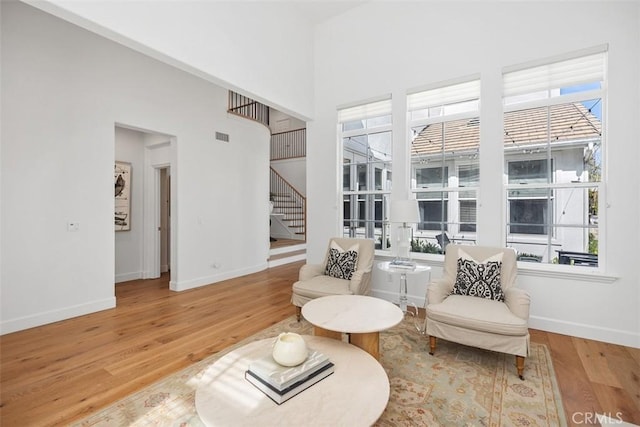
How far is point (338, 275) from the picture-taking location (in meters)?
3.51

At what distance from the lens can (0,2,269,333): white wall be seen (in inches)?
122

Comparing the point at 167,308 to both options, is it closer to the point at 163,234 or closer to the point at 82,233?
the point at 82,233

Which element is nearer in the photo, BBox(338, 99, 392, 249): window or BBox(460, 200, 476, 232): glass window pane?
BBox(460, 200, 476, 232): glass window pane

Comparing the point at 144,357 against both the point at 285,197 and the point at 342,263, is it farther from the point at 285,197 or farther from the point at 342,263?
the point at 285,197

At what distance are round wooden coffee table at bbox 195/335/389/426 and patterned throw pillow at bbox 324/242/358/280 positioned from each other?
1.75m

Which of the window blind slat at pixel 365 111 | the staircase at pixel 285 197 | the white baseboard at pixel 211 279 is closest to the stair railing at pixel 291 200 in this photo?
the staircase at pixel 285 197

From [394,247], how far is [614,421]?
2.50 meters

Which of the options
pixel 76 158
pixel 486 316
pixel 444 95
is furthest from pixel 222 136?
pixel 486 316

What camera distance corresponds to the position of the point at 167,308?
12.6ft

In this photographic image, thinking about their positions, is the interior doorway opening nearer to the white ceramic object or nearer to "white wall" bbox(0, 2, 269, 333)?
"white wall" bbox(0, 2, 269, 333)

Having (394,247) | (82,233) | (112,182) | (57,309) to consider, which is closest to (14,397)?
(57,309)

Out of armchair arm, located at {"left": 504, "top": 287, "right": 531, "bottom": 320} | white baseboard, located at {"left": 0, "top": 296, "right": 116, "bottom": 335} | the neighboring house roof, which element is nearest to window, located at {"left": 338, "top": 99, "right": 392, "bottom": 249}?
the neighboring house roof

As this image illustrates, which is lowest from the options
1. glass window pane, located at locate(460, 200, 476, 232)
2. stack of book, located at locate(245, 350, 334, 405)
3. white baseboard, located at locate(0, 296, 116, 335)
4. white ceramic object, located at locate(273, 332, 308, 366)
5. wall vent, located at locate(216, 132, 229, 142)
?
white baseboard, located at locate(0, 296, 116, 335)

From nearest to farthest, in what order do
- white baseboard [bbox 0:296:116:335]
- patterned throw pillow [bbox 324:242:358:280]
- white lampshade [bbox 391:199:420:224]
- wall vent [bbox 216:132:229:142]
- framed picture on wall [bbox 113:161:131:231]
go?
1. white baseboard [bbox 0:296:116:335]
2. white lampshade [bbox 391:199:420:224]
3. patterned throw pillow [bbox 324:242:358:280]
4. framed picture on wall [bbox 113:161:131:231]
5. wall vent [bbox 216:132:229:142]
